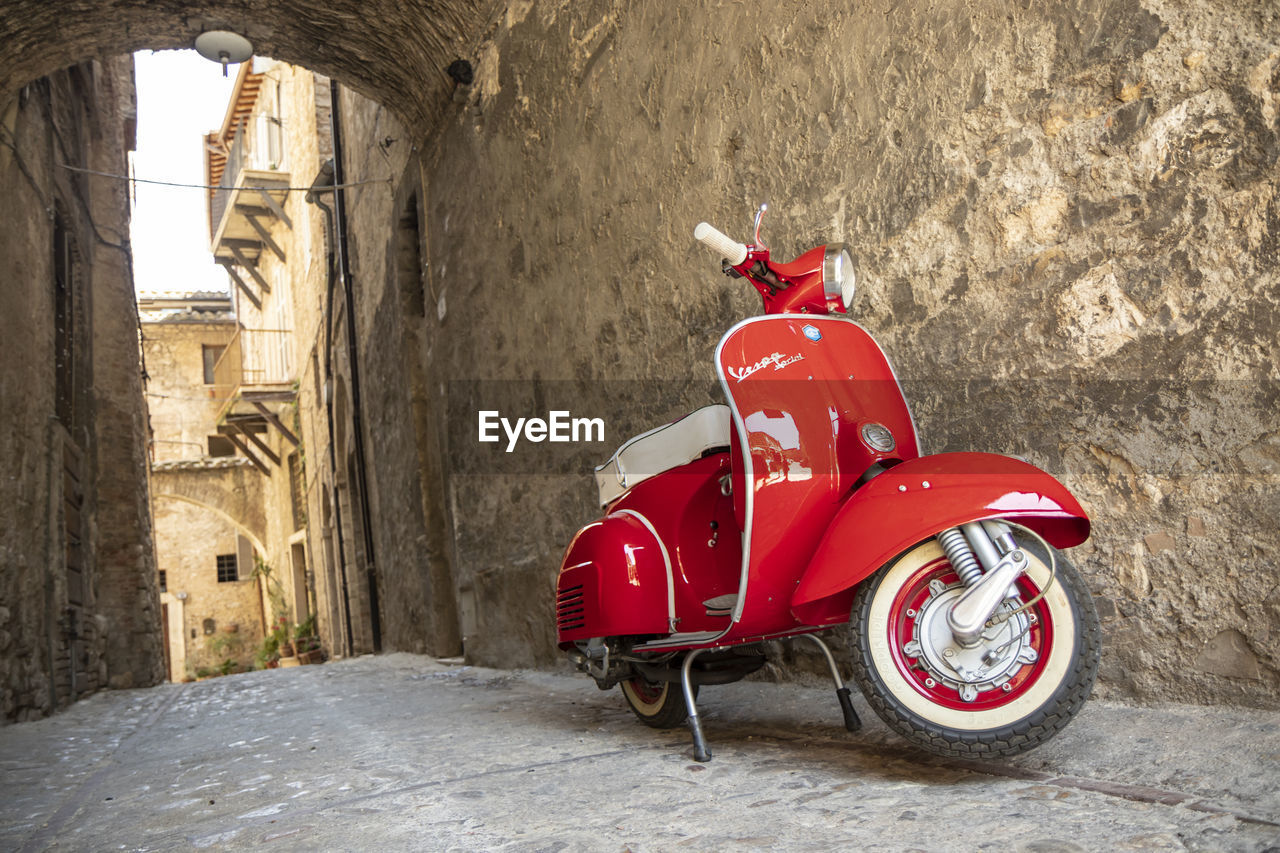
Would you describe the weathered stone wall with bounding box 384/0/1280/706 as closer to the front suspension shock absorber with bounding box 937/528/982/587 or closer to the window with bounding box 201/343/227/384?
the front suspension shock absorber with bounding box 937/528/982/587

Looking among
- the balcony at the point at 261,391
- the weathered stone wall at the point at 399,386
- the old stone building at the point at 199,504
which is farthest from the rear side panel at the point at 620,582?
the old stone building at the point at 199,504

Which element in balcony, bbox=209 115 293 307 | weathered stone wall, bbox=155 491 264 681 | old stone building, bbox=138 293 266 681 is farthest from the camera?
weathered stone wall, bbox=155 491 264 681

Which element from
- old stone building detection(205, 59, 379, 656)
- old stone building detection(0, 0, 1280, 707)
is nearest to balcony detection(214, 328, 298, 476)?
old stone building detection(205, 59, 379, 656)

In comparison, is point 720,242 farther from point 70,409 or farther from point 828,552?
point 70,409

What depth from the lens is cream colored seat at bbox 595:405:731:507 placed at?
8.92 ft

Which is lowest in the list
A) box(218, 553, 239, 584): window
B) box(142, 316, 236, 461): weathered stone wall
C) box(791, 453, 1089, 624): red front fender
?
box(791, 453, 1089, 624): red front fender

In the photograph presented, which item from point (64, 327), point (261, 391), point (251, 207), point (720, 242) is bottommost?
point (720, 242)

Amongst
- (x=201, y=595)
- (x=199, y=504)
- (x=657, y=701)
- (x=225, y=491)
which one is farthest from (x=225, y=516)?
(x=657, y=701)

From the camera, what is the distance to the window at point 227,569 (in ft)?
83.7

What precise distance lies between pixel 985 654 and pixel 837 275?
1.02 meters

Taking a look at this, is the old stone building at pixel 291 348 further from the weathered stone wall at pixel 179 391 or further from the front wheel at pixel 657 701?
the front wheel at pixel 657 701

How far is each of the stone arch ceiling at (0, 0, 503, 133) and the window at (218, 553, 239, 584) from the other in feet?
68.4

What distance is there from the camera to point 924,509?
6.55ft

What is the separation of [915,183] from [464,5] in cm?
414
